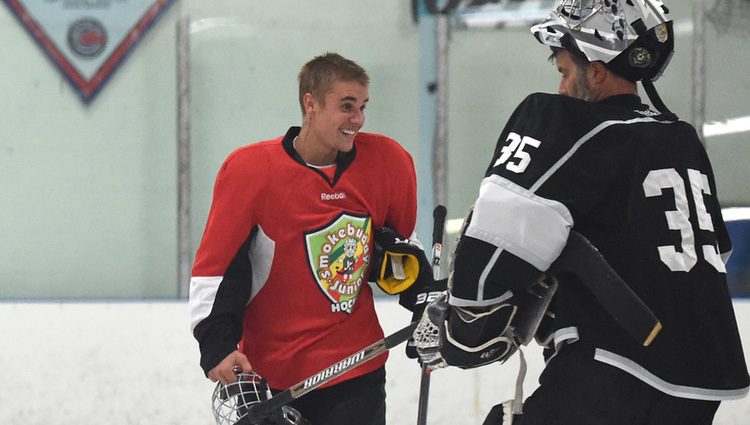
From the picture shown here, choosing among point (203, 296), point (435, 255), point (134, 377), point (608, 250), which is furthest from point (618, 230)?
point (134, 377)

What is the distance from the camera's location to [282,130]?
160 inches

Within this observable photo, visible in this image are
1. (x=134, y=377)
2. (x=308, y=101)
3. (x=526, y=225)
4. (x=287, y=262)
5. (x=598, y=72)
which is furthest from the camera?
(x=134, y=377)

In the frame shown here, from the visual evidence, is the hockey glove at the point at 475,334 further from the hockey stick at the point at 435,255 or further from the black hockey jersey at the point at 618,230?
the hockey stick at the point at 435,255

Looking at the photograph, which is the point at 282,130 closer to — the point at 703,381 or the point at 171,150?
the point at 171,150

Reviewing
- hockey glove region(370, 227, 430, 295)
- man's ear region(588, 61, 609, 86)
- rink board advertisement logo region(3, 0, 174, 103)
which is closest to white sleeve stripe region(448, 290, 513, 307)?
man's ear region(588, 61, 609, 86)

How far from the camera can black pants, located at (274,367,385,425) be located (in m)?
2.16

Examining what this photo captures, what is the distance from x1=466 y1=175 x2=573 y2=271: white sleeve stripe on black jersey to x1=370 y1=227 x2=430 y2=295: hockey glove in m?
0.81

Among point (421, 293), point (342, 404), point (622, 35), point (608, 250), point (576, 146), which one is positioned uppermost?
point (622, 35)

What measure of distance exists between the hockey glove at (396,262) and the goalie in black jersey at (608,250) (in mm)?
737

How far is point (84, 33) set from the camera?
160 inches

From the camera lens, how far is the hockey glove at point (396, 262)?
217cm

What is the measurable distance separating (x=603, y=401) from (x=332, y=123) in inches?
38.4

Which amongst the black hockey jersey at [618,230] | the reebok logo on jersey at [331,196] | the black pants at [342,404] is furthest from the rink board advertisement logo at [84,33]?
the black hockey jersey at [618,230]

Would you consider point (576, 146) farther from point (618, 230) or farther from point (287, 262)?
point (287, 262)
